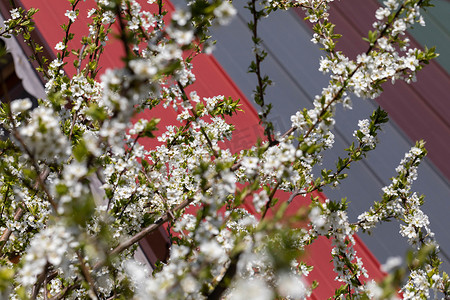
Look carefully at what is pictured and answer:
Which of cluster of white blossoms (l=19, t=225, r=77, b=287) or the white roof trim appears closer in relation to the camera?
cluster of white blossoms (l=19, t=225, r=77, b=287)

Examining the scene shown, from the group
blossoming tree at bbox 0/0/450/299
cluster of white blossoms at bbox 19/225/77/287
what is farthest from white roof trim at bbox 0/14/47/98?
cluster of white blossoms at bbox 19/225/77/287

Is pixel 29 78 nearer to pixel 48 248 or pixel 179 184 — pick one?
pixel 179 184

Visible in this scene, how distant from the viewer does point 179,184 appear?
2203 millimetres

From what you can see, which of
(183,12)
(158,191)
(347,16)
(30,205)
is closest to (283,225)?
(183,12)

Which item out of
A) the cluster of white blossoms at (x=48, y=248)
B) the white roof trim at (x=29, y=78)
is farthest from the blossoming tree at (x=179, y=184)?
the white roof trim at (x=29, y=78)

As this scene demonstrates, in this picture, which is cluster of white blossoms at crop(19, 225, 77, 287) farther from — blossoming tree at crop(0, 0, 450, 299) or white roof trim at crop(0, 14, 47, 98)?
white roof trim at crop(0, 14, 47, 98)

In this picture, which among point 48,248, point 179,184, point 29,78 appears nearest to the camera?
point 48,248

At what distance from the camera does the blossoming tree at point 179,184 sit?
0.92 metres

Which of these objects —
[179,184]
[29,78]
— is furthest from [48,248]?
[29,78]

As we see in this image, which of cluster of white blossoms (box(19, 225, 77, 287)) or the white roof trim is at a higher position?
the white roof trim

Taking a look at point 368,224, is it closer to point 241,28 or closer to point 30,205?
point 30,205

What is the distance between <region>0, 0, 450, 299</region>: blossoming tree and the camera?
3.03ft

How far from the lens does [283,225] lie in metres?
0.91

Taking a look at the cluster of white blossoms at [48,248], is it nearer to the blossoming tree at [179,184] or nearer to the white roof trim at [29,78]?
the blossoming tree at [179,184]
